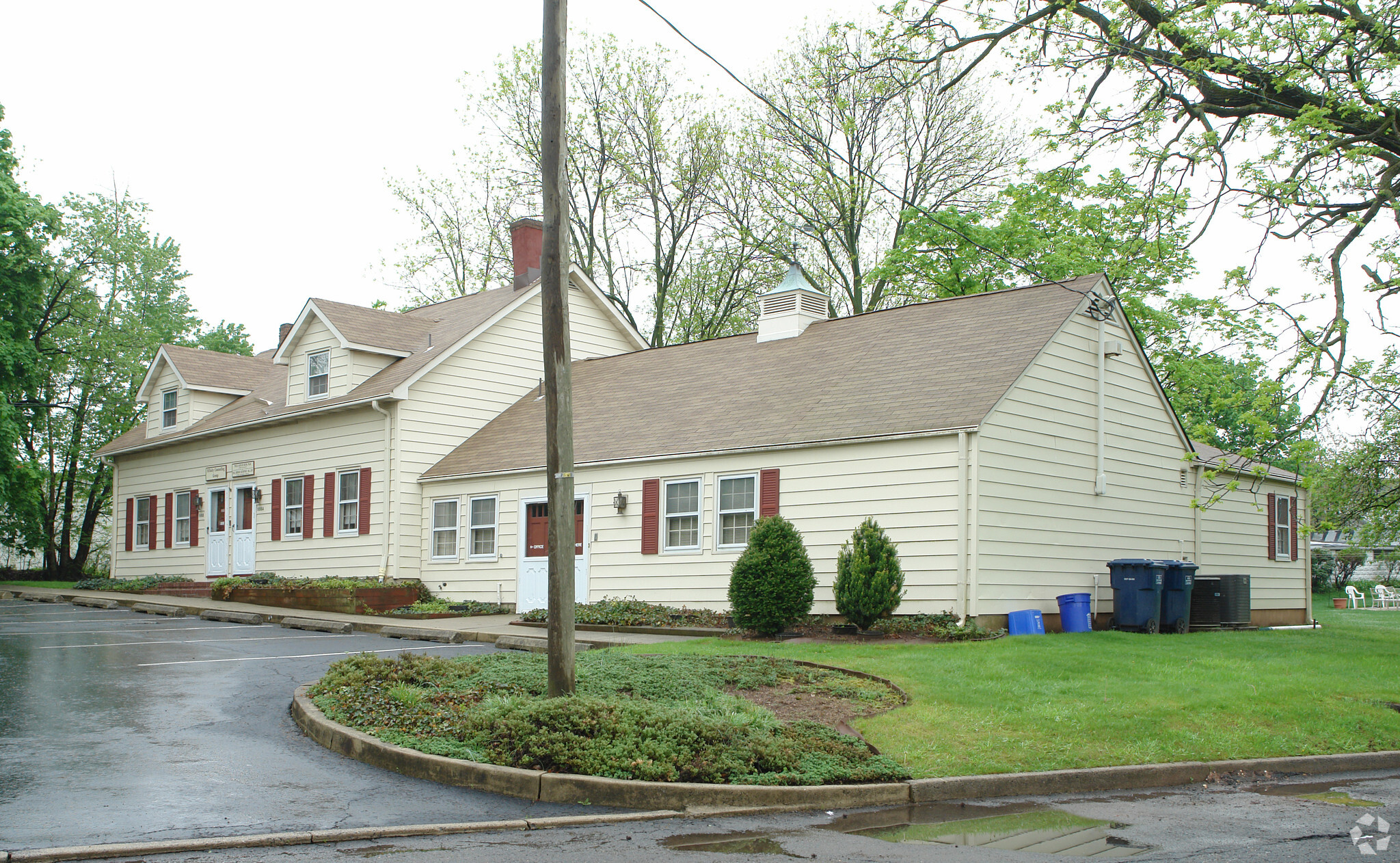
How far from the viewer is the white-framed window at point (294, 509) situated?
25859mm

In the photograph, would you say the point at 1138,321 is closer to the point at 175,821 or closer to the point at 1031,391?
the point at 1031,391

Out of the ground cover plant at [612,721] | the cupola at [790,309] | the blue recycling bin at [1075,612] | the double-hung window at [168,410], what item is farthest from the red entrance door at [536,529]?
the double-hung window at [168,410]

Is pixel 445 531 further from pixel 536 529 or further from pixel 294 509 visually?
pixel 294 509

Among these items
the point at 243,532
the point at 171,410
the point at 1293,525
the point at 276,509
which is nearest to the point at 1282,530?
the point at 1293,525

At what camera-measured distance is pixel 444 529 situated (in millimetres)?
23250

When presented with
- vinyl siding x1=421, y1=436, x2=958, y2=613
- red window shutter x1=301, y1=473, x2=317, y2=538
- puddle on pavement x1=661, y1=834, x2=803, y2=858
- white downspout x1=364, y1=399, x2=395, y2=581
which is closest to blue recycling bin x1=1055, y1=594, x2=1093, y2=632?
vinyl siding x1=421, y1=436, x2=958, y2=613

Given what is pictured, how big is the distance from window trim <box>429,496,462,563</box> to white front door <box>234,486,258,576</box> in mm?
6238

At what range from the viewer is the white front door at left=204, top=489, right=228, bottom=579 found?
27719mm

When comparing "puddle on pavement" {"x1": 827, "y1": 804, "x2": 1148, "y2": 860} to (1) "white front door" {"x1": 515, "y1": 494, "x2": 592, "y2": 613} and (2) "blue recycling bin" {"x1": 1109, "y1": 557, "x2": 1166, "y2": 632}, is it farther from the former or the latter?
(1) "white front door" {"x1": 515, "y1": 494, "x2": 592, "y2": 613}

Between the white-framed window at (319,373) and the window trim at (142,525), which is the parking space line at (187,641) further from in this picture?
the window trim at (142,525)

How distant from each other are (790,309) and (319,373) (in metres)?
11.5

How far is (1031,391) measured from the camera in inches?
668

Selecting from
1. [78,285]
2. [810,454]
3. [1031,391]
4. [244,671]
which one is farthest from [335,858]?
[78,285]

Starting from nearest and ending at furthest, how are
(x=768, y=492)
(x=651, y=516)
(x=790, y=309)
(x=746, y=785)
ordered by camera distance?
(x=746, y=785) → (x=768, y=492) → (x=651, y=516) → (x=790, y=309)
